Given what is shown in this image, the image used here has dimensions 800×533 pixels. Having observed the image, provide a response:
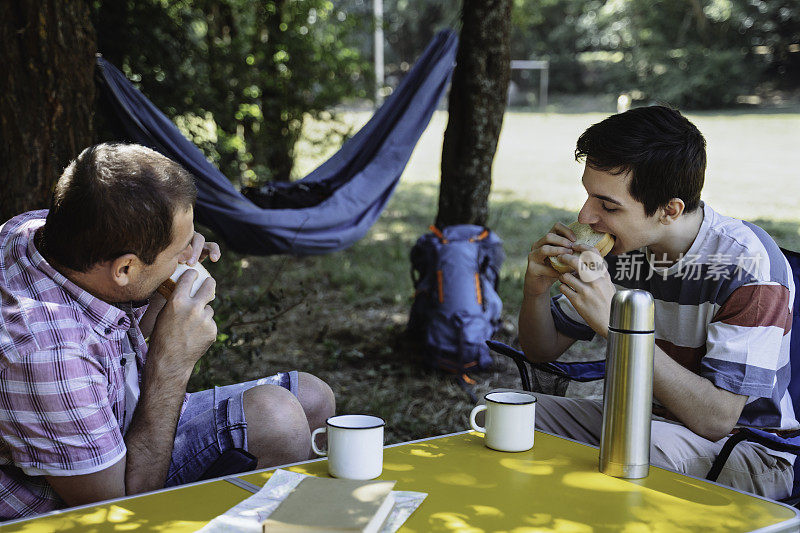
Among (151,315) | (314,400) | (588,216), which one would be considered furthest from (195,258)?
(588,216)

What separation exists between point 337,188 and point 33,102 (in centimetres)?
154

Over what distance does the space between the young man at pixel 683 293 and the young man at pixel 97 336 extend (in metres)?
0.77

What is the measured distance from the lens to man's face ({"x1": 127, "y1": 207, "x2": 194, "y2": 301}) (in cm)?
145

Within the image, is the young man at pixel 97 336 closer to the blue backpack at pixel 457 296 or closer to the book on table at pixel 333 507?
the book on table at pixel 333 507

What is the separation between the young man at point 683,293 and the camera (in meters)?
1.59

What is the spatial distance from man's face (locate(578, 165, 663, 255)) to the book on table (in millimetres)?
851

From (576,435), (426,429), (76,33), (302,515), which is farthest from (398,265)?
(302,515)

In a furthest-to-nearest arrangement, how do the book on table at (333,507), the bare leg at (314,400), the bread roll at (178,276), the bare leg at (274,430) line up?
1. the bare leg at (314,400)
2. the bare leg at (274,430)
3. the bread roll at (178,276)
4. the book on table at (333,507)

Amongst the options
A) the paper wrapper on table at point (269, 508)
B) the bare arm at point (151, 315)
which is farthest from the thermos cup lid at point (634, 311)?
the bare arm at point (151, 315)

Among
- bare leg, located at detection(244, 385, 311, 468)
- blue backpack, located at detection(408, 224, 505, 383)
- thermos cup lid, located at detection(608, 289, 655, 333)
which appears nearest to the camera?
thermos cup lid, located at detection(608, 289, 655, 333)

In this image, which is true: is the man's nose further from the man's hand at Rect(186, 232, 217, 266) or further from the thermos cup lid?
the man's hand at Rect(186, 232, 217, 266)

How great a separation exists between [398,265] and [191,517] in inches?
184

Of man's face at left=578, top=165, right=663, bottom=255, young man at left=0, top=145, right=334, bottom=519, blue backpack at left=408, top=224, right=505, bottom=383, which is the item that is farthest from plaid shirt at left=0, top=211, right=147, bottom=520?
blue backpack at left=408, top=224, right=505, bottom=383

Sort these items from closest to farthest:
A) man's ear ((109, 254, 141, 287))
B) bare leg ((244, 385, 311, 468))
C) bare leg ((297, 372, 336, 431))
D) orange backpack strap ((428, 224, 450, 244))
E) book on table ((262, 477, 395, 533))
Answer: book on table ((262, 477, 395, 533)) < man's ear ((109, 254, 141, 287)) < bare leg ((244, 385, 311, 468)) < bare leg ((297, 372, 336, 431)) < orange backpack strap ((428, 224, 450, 244))
